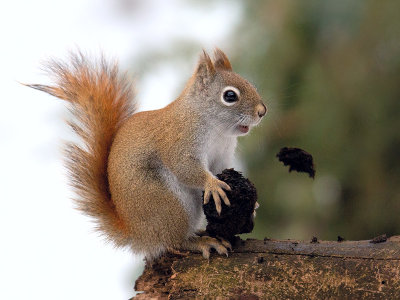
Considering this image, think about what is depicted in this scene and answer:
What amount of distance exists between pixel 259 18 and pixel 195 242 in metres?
1.16

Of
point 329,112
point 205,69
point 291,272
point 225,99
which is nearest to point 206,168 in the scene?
point 225,99

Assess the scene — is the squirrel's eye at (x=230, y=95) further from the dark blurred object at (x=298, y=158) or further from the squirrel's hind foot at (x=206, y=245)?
the squirrel's hind foot at (x=206, y=245)

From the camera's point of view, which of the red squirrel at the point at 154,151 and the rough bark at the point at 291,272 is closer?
the rough bark at the point at 291,272

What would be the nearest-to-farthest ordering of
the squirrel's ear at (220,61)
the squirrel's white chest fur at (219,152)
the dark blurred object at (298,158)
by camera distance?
the dark blurred object at (298,158) → the squirrel's white chest fur at (219,152) → the squirrel's ear at (220,61)

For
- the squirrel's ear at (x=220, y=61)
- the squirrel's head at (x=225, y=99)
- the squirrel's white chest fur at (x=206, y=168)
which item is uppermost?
the squirrel's ear at (x=220, y=61)

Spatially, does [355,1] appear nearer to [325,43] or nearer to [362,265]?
[325,43]

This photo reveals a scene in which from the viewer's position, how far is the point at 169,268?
1885mm

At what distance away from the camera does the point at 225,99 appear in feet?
6.55

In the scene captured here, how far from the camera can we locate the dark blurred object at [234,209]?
1.71 metres

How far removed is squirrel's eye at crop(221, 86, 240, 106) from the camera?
1.98 m

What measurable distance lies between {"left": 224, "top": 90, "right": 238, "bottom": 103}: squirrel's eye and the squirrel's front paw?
343 mm

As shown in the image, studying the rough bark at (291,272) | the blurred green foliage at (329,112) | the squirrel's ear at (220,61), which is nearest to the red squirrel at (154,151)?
the squirrel's ear at (220,61)

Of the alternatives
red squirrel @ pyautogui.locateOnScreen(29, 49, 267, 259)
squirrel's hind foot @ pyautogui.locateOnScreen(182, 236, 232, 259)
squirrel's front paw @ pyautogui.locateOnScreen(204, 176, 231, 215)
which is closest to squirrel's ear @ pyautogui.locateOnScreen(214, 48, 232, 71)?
red squirrel @ pyautogui.locateOnScreen(29, 49, 267, 259)

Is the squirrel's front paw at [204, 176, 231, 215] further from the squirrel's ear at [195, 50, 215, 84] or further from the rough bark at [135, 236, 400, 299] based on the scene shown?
the squirrel's ear at [195, 50, 215, 84]
